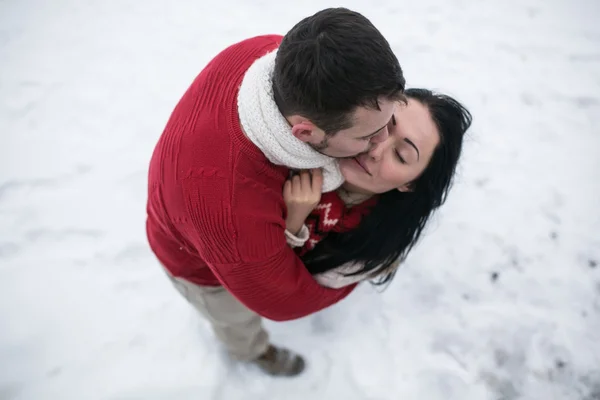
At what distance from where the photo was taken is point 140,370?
183 centimetres

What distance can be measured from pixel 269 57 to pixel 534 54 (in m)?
2.61

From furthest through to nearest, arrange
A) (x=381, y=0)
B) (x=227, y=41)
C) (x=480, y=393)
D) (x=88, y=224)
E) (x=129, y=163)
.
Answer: (x=381, y=0) → (x=227, y=41) → (x=129, y=163) → (x=88, y=224) → (x=480, y=393)

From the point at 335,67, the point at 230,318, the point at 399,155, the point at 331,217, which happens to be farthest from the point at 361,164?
the point at 230,318

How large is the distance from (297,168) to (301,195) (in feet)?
0.24

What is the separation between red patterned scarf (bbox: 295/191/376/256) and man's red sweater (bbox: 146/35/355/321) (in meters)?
0.12

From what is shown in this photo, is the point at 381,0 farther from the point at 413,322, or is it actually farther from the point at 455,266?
the point at 413,322

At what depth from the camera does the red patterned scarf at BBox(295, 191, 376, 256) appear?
124 centimetres

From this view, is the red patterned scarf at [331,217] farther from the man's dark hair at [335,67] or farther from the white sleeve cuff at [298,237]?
the man's dark hair at [335,67]

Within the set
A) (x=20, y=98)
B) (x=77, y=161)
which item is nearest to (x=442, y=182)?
(x=77, y=161)

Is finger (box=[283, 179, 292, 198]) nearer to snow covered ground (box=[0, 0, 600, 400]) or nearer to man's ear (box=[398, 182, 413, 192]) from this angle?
man's ear (box=[398, 182, 413, 192])

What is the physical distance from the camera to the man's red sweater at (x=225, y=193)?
0.94 metres

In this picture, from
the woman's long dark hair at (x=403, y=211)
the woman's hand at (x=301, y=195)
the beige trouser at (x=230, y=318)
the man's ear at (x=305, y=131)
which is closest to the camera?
the man's ear at (x=305, y=131)

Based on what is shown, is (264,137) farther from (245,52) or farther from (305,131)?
(245,52)

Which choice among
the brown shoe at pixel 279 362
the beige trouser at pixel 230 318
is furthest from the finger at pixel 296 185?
the brown shoe at pixel 279 362
